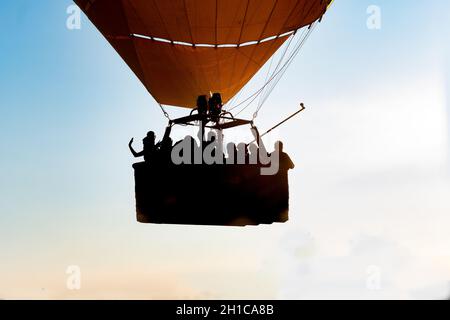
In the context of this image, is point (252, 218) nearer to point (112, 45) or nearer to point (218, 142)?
point (218, 142)

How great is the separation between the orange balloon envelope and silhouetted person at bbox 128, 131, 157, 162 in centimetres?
354

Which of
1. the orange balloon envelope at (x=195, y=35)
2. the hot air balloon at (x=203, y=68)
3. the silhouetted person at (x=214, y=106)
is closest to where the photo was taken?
the hot air balloon at (x=203, y=68)

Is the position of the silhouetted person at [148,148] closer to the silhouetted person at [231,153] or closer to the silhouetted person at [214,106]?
the silhouetted person at [231,153]

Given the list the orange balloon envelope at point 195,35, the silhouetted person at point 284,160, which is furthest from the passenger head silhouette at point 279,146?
the orange balloon envelope at point 195,35

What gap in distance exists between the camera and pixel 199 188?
7.67 meters

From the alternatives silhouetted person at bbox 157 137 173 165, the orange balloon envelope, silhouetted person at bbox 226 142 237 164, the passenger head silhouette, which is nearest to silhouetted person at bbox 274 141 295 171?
the passenger head silhouette

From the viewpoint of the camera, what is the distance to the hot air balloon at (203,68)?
7680 mm

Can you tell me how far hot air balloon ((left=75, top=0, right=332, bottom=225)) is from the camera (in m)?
7.68

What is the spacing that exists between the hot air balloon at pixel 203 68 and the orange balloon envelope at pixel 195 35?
0.02 meters

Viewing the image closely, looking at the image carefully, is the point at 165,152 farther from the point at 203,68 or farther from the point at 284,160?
the point at 203,68

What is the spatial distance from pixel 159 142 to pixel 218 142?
108 centimetres
